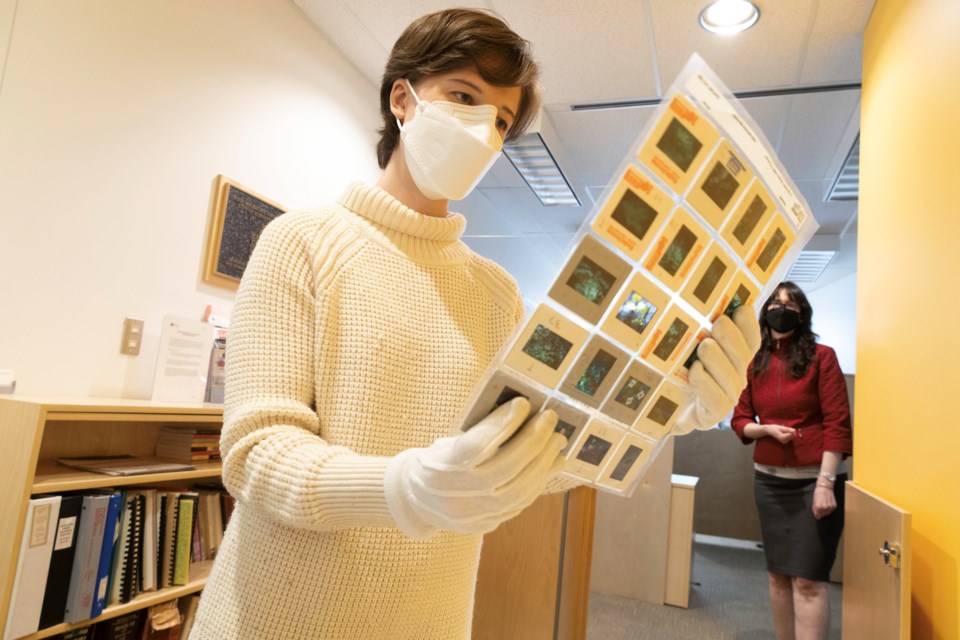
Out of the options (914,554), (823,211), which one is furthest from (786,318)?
(823,211)

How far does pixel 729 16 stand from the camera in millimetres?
2660

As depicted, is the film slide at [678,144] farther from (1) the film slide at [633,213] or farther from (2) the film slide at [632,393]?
(2) the film slide at [632,393]

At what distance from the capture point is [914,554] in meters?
1.69

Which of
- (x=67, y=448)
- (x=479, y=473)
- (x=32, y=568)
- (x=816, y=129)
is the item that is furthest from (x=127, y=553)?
(x=816, y=129)

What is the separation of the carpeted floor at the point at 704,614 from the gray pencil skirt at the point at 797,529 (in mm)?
919

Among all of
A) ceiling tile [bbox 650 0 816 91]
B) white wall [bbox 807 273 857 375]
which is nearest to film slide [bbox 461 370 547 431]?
ceiling tile [bbox 650 0 816 91]

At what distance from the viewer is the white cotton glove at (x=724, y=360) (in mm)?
729

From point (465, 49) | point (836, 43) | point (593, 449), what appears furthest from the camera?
point (836, 43)

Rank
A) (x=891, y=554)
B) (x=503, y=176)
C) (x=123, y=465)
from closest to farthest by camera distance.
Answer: (x=891, y=554), (x=123, y=465), (x=503, y=176)

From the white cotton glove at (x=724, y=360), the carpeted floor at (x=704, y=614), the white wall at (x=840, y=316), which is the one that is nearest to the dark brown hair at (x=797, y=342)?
the carpeted floor at (x=704, y=614)

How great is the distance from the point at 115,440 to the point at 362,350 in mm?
1864

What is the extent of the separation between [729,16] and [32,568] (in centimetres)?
317

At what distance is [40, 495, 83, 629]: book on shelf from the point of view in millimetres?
1623

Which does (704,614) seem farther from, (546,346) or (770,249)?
(546,346)
